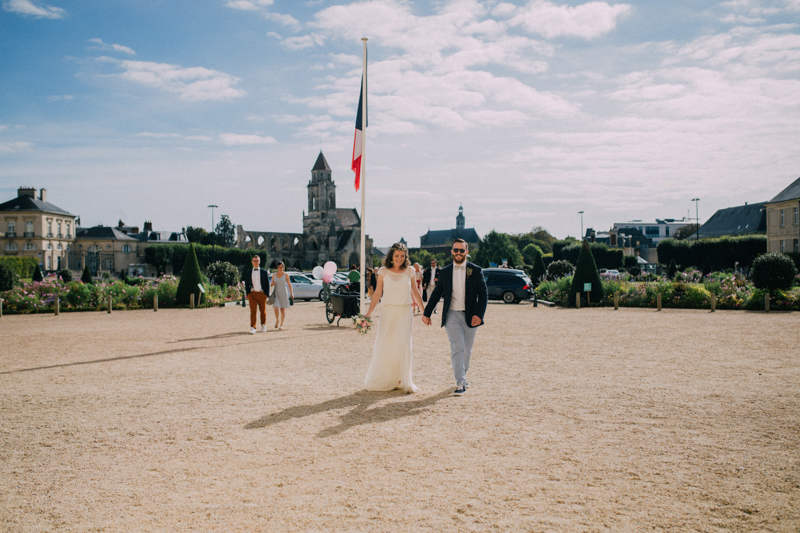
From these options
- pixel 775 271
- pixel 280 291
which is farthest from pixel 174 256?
pixel 775 271

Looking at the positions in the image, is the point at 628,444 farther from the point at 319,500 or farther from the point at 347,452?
the point at 319,500

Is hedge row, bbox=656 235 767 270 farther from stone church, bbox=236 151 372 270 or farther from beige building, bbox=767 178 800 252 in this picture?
stone church, bbox=236 151 372 270

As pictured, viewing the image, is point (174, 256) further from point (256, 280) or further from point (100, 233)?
point (256, 280)

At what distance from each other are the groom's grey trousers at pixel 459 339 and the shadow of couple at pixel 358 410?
0.25m

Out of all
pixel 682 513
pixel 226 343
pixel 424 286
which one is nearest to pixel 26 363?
pixel 226 343

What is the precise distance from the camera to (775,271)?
18016mm

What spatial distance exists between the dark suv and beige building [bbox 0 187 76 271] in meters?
68.2

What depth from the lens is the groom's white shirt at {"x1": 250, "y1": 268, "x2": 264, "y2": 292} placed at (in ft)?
39.3

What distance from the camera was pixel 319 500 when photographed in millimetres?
3441

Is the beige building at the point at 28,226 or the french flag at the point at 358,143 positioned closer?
the french flag at the point at 358,143

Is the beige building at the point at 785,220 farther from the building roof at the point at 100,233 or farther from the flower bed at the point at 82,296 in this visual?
the building roof at the point at 100,233

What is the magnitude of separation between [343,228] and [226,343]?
9805 centimetres

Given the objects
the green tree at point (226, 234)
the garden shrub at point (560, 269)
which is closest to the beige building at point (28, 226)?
the green tree at point (226, 234)

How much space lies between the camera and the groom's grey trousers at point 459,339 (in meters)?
6.37
